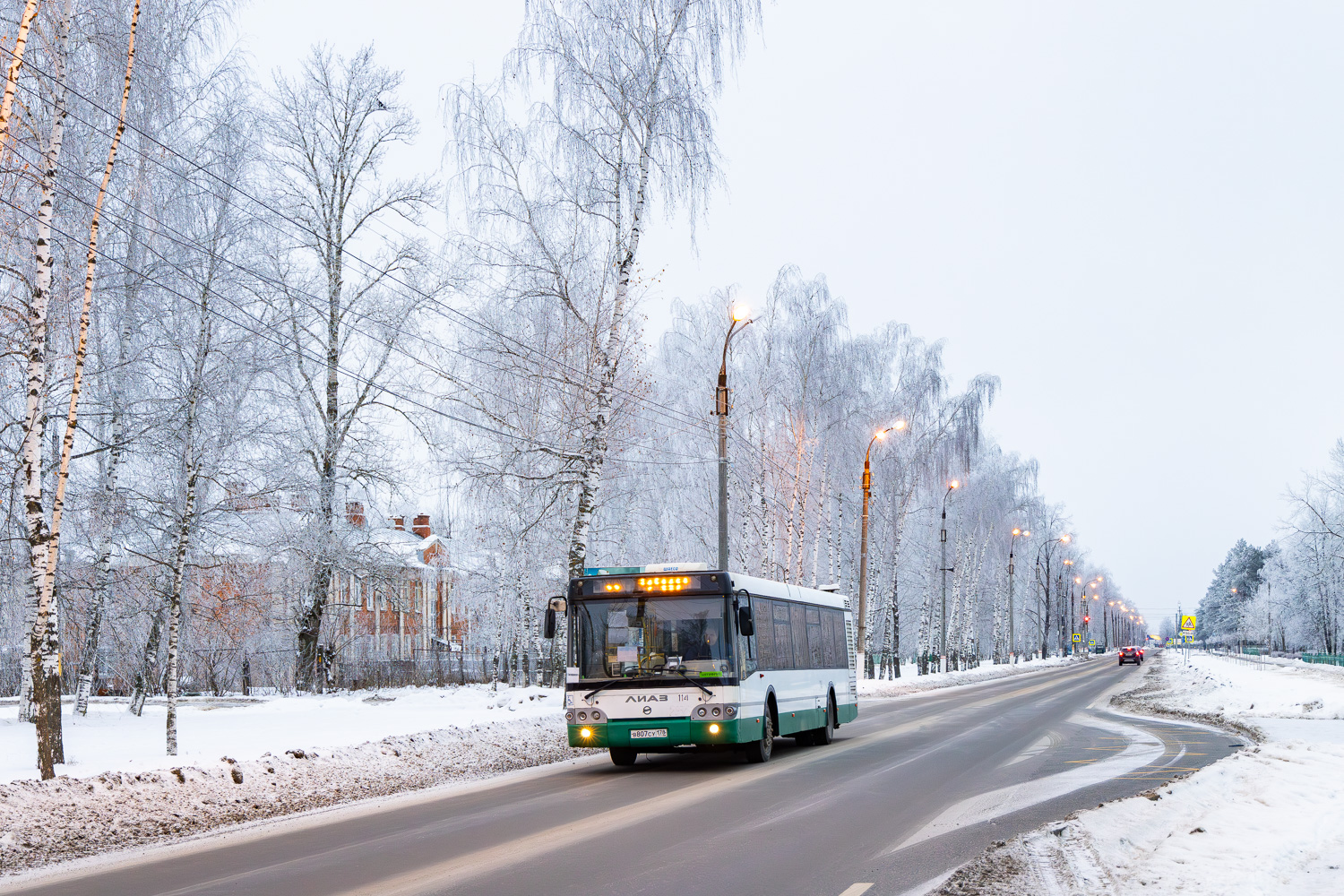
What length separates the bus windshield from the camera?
58.2 feet

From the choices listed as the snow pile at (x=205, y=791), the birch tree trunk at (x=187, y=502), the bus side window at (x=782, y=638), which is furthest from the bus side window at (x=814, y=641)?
the birch tree trunk at (x=187, y=502)

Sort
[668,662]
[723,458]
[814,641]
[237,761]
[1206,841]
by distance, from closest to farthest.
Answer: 1. [1206,841]
2. [237,761]
3. [668,662]
4. [814,641]
5. [723,458]

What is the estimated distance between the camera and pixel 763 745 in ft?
61.9

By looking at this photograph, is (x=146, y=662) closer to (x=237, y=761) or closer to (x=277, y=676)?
(x=237, y=761)

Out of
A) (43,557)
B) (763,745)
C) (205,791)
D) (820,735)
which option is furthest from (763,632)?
(43,557)

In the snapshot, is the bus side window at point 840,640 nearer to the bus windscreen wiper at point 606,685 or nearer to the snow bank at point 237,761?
the snow bank at point 237,761

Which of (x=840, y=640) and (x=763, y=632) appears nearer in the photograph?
(x=763, y=632)

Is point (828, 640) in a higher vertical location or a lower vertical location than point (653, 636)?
lower

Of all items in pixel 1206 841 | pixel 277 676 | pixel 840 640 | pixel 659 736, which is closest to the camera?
pixel 1206 841

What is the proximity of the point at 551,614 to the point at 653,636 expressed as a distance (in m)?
1.59

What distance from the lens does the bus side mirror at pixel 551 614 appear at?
17.0 metres

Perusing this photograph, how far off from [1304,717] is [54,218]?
2653 centimetres

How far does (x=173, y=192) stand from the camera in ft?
77.7

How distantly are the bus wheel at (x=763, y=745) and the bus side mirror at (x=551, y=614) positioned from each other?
11.7 feet
